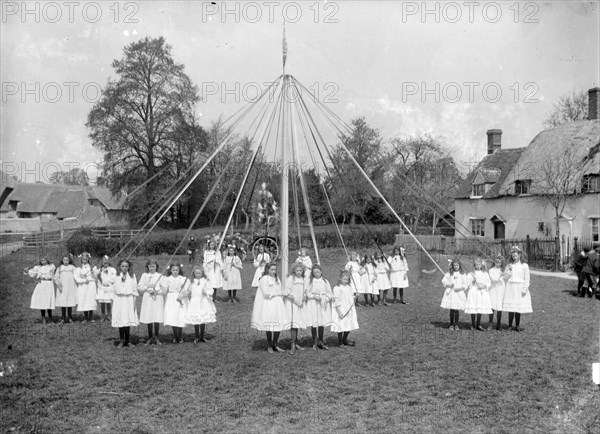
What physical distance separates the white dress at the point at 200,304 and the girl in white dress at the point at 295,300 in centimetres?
135

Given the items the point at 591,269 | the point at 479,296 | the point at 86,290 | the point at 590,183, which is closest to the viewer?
the point at 479,296

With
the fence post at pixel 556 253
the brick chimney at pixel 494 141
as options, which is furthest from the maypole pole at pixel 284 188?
the brick chimney at pixel 494 141

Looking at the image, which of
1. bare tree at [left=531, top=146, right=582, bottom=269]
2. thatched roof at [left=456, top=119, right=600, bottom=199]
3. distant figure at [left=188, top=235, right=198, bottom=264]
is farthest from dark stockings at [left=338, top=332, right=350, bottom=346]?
thatched roof at [left=456, top=119, right=600, bottom=199]

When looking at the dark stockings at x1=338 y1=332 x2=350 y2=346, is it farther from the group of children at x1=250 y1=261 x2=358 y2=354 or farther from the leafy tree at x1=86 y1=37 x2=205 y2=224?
the leafy tree at x1=86 y1=37 x2=205 y2=224

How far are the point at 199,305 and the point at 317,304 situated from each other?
193 cm

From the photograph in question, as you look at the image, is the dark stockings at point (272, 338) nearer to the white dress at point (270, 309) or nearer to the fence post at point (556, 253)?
the white dress at point (270, 309)

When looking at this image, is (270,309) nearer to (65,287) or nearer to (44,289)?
(65,287)

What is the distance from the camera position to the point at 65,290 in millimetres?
10789

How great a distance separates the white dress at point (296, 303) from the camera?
320 inches

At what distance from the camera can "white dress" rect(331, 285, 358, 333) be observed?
27.7ft

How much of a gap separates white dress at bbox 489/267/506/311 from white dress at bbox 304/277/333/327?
342 cm

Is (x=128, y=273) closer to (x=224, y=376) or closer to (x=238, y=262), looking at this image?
(x=224, y=376)

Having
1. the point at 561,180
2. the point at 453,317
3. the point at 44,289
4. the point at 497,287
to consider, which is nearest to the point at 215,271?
the point at 44,289

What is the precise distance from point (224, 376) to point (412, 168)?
3613 cm
